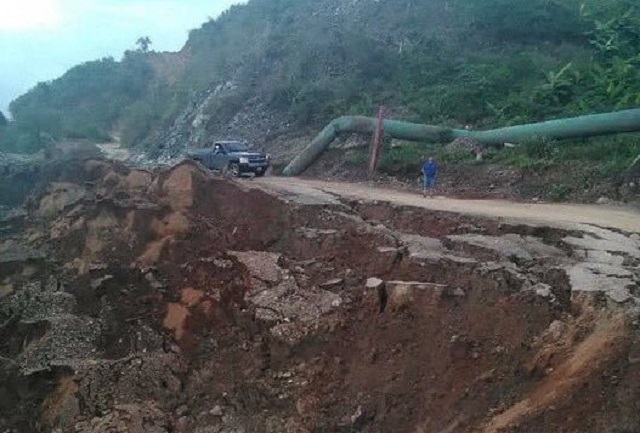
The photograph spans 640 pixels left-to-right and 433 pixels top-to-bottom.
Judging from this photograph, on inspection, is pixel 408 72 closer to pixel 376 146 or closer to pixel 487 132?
pixel 376 146

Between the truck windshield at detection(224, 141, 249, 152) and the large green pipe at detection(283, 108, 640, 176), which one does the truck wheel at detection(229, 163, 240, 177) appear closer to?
the truck windshield at detection(224, 141, 249, 152)

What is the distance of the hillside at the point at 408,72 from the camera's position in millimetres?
19672

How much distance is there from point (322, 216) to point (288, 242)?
Answer: 1.02m

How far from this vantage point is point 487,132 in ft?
57.5

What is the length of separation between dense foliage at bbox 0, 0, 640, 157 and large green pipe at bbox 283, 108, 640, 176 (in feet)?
6.06

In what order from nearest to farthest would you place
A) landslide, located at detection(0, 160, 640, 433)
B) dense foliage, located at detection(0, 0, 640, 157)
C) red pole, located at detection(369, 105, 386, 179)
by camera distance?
landslide, located at detection(0, 160, 640, 433) → red pole, located at detection(369, 105, 386, 179) → dense foliage, located at detection(0, 0, 640, 157)

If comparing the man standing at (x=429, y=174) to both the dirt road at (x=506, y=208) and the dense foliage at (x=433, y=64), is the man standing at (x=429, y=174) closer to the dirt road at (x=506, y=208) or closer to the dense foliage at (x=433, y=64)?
the dirt road at (x=506, y=208)

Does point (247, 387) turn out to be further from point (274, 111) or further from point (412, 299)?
point (274, 111)

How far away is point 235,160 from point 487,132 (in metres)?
7.40

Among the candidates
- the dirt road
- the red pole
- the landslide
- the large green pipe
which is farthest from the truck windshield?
the landslide

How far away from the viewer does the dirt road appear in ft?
35.6

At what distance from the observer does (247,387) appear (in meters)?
7.58

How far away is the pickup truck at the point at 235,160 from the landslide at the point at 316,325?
7.85 m

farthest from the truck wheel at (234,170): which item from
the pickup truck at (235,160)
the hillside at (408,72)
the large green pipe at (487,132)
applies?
the hillside at (408,72)
